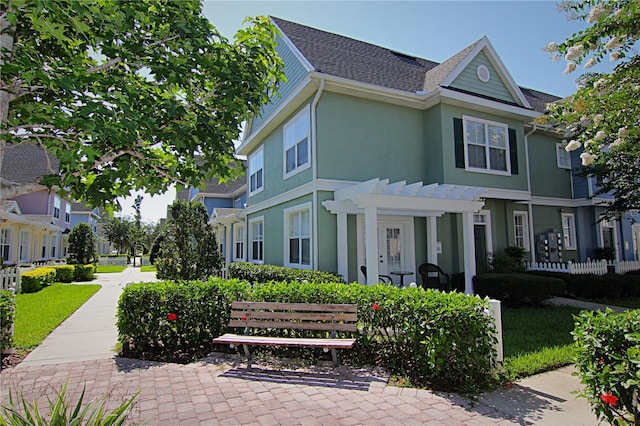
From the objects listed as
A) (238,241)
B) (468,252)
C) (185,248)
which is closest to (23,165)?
(238,241)

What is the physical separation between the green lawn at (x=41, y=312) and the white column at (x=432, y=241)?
10.1 meters

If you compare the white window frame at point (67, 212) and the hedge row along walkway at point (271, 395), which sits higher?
the white window frame at point (67, 212)

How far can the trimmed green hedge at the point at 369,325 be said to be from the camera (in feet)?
15.9

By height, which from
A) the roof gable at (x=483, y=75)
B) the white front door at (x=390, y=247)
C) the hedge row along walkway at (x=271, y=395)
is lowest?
the hedge row along walkway at (x=271, y=395)

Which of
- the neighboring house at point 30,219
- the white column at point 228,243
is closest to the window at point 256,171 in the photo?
the white column at point 228,243

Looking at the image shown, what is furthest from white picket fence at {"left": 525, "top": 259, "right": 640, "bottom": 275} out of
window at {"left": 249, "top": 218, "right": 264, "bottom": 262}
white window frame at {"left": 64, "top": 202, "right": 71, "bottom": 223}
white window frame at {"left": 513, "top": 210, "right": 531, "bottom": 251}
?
white window frame at {"left": 64, "top": 202, "right": 71, "bottom": 223}

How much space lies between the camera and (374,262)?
913 centimetres

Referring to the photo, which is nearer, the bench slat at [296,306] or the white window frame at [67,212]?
the bench slat at [296,306]

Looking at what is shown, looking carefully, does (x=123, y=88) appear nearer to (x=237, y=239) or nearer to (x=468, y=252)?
(x=468, y=252)

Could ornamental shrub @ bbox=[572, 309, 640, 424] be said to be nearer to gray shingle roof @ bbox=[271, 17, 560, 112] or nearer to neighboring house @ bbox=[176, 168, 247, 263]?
gray shingle roof @ bbox=[271, 17, 560, 112]

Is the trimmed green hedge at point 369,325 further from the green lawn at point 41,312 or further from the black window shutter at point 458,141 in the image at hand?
the black window shutter at point 458,141

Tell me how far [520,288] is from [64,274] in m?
22.6

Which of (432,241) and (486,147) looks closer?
(432,241)

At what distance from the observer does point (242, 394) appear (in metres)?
4.65
